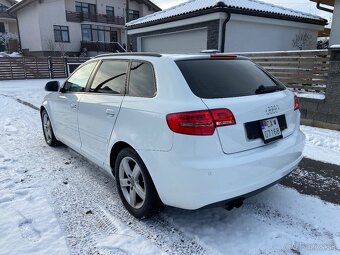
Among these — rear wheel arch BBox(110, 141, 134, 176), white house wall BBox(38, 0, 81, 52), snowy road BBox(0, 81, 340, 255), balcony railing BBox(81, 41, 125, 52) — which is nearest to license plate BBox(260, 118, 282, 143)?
snowy road BBox(0, 81, 340, 255)

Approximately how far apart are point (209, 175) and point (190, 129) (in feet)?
1.25

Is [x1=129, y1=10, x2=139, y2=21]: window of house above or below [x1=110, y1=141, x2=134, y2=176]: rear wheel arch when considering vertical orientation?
above

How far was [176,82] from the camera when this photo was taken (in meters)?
2.41

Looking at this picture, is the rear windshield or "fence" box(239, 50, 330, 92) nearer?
the rear windshield

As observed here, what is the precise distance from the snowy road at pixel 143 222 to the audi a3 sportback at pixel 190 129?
29 centimetres

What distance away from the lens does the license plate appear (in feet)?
8.12

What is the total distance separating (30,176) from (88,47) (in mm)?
30114

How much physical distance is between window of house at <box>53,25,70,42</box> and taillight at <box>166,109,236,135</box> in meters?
31.2

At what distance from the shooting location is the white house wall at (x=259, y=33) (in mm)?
11849

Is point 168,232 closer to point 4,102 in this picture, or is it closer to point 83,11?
point 4,102

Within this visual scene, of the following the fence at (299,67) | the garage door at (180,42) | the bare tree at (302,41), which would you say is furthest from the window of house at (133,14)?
the fence at (299,67)

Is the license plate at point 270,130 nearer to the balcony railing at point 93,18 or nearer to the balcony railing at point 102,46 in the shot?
the balcony railing at point 102,46

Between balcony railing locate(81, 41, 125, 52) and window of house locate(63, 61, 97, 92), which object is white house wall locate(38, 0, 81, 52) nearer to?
balcony railing locate(81, 41, 125, 52)

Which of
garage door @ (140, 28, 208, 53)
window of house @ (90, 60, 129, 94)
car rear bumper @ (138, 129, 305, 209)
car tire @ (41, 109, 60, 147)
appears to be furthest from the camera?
garage door @ (140, 28, 208, 53)
